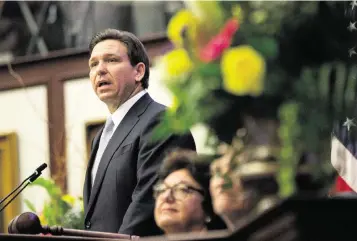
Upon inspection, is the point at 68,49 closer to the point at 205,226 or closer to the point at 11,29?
the point at 11,29

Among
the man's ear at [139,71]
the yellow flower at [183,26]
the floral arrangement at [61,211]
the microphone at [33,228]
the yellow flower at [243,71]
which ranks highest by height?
the yellow flower at [183,26]

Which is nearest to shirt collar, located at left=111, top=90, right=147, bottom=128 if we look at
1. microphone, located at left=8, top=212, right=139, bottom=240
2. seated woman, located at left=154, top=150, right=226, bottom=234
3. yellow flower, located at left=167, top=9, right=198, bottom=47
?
microphone, located at left=8, top=212, right=139, bottom=240

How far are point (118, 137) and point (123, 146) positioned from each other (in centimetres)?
9

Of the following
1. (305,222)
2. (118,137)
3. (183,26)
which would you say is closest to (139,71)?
(118,137)

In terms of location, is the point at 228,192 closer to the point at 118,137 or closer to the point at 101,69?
the point at 118,137

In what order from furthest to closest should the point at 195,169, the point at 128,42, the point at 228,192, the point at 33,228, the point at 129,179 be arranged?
the point at 128,42, the point at 129,179, the point at 33,228, the point at 195,169, the point at 228,192

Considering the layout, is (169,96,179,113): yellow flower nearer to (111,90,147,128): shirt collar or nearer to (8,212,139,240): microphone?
(8,212,139,240): microphone

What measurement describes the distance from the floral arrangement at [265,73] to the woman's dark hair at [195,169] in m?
0.19

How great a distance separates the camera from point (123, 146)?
195 inches

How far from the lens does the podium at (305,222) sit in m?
2.56

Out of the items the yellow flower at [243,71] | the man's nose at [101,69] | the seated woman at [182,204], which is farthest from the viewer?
the man's nose at [101,69]

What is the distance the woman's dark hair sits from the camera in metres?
3.01

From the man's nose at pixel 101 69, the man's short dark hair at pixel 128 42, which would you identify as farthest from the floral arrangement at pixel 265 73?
the man's short dark hair at pixel 128 42

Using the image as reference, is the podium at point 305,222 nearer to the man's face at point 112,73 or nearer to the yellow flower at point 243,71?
the yellow flower at point 243,71
